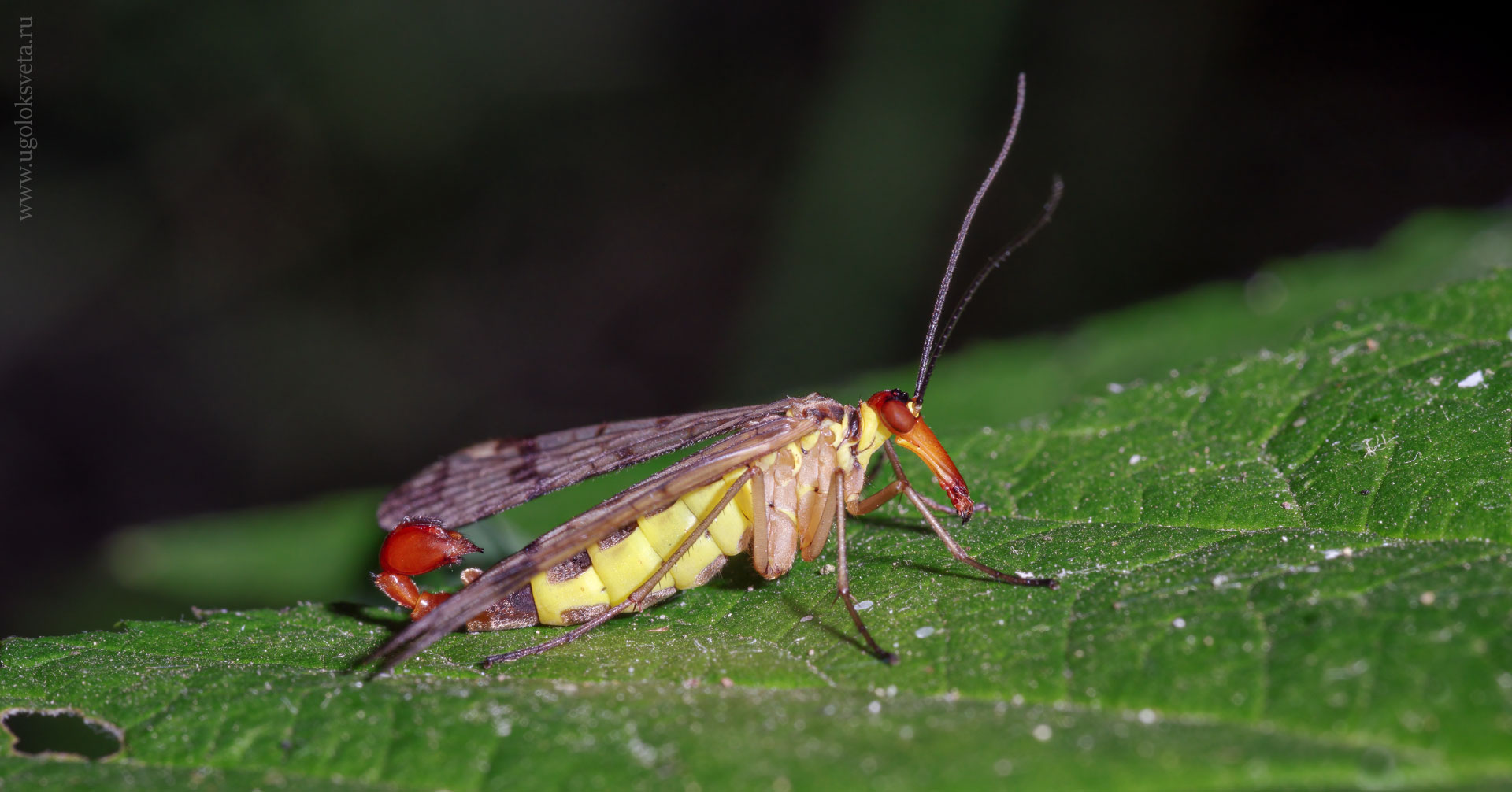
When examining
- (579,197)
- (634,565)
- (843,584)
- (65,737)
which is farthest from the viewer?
(579,197)

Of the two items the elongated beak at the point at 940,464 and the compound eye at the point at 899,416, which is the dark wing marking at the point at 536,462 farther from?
the elongated beak at the point at 940,464

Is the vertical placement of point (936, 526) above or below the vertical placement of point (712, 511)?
below

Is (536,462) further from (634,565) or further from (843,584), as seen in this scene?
(843,584)

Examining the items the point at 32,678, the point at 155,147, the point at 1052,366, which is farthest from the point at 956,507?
the point at 155,147

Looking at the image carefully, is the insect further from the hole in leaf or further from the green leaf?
the hole in leaf

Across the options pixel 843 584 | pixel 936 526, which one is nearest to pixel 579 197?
pixel 936 526

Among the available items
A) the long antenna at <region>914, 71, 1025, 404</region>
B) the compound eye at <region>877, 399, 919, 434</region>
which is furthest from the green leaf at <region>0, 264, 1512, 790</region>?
the long antenna at <region>914, 71, 1025, 404</region>
